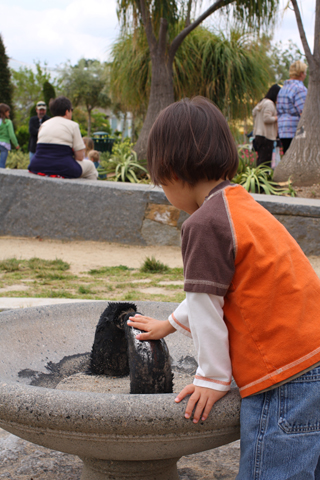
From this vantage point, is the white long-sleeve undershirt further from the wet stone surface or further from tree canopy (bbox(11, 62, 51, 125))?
tree canopy (bbox(11, 62, 51, 125))

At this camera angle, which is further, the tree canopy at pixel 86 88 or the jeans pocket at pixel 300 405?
the tree canopy at pixel 86 88

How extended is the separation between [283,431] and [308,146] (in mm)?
6470

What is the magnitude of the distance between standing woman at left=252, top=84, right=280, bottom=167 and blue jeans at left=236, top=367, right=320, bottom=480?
7.02 m

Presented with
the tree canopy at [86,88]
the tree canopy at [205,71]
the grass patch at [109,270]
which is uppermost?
the tree canopy at [86,88]

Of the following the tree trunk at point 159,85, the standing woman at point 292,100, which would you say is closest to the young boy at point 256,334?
the standing woman at point 292,100

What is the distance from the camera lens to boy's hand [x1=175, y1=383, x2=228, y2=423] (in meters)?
1.07

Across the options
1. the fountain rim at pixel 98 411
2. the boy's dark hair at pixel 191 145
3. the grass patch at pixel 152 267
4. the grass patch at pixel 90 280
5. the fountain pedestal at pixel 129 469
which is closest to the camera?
the fountain rim at pixel 98 411

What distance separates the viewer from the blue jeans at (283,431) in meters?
1.08

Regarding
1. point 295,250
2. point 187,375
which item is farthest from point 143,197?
point 295,250

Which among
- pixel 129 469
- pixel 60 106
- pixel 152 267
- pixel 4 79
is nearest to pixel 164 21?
pixel 60 106

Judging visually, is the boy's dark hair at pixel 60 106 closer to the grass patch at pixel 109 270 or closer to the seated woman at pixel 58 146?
the seated woman at pixel 58 146

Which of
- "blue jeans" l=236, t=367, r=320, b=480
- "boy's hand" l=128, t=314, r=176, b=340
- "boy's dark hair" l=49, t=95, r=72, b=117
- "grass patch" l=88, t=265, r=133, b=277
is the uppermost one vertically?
"boy's dark hair" l=49, t=95, r=72, b=117

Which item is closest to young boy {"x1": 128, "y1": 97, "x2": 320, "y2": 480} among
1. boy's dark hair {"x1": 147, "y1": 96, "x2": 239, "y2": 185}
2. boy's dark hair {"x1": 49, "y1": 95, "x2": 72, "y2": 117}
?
boy's dark hair {"x1": 147, "y1": 96, "x2": 239, "y2": 185}

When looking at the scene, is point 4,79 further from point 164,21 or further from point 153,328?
point 153,328
